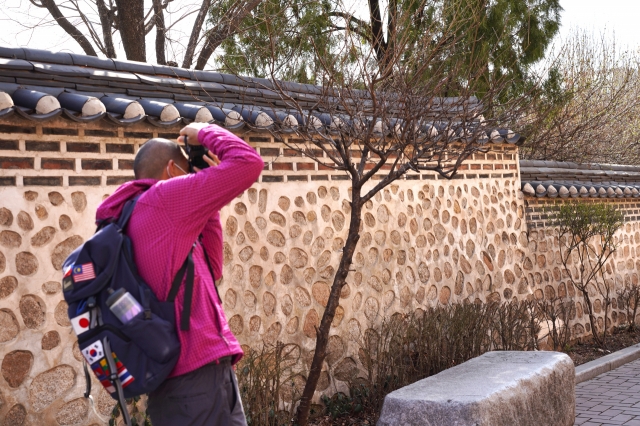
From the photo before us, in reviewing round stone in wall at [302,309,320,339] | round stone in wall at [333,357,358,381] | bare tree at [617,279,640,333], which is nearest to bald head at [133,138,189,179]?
round stone in wall at [302,309,320,339]

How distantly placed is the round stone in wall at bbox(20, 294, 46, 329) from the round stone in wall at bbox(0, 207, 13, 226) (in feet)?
1.51

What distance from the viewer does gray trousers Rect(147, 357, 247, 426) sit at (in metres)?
2.57

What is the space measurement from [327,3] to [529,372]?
8791 millimetres

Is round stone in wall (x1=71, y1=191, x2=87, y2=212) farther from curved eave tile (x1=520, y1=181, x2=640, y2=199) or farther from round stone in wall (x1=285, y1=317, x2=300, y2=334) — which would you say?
curved eave tile (x1=520, y1=181, x2=640, y2=199)

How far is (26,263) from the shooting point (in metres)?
4.67

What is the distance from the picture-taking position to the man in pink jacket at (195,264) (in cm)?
258

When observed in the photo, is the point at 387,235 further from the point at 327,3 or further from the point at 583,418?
the point at 327,3

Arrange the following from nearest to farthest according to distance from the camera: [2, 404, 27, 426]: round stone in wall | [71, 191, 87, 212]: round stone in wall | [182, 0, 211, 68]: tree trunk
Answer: [2, 404, 27, 426]: round stone in wall, [71, 191, 87, 212]: round stone in wall, [182, 0, 211, 68]: tree trunk

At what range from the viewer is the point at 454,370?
5.59 metres

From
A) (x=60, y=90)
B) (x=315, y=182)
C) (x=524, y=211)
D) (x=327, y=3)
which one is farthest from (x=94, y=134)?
(x=327, y=3)

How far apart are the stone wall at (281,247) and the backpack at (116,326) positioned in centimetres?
229

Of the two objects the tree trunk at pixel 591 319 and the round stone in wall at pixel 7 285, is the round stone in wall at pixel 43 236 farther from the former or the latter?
the tree trunk at pixel 591 319

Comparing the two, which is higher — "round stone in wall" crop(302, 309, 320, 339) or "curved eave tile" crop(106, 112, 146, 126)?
"curved eave tile" crop(106, 112, 146, 126)

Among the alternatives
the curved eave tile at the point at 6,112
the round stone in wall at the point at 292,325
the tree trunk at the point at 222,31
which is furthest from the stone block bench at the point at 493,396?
the tree trunk at the point at 222,31
